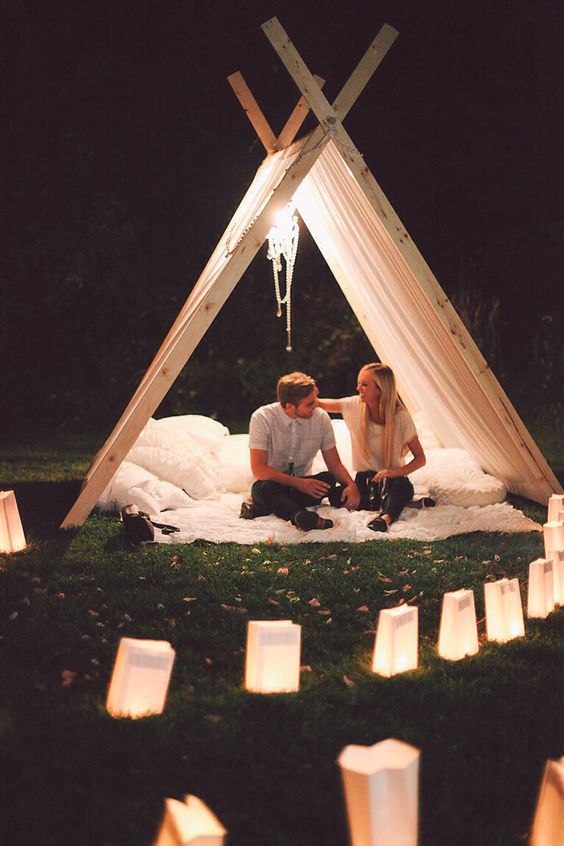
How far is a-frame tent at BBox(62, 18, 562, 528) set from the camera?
4211 millimetres

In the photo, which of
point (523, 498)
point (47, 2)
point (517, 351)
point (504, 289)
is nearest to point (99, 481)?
point (523, 498)

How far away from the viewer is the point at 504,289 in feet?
35.2

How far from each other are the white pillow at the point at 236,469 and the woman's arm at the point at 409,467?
89cm

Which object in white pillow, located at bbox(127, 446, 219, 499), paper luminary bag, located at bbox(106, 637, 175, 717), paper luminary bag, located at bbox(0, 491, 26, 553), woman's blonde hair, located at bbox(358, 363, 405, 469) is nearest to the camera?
paper luminary bag, located at bbox(106, 637, 175, 717)

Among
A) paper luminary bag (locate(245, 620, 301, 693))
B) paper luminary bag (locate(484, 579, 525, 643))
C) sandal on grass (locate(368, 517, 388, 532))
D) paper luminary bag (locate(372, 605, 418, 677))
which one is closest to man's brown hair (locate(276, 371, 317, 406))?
sandal on grass (locate(368, 517, 388, 532))

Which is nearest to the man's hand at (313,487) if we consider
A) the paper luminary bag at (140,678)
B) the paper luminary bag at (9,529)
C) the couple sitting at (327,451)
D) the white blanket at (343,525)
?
the couple sitting at (327,451)

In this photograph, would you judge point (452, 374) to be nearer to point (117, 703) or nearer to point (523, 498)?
point (523, 498)

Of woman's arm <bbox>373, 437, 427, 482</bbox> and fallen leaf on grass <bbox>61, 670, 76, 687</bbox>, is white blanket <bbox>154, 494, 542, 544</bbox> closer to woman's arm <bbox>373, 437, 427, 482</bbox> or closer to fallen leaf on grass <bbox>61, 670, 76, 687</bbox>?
woman's arm <bbox>373, 437, 427, 482</bbox>

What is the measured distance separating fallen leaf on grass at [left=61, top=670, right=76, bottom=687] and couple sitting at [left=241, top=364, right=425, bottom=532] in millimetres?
2089

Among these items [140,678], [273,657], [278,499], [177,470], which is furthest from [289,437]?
[140,678]

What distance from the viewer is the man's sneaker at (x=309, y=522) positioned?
4.48 metres

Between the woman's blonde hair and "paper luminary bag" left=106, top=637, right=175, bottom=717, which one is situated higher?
the woman's blonde hair

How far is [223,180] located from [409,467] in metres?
6.04

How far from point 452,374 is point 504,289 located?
20.0 feet
